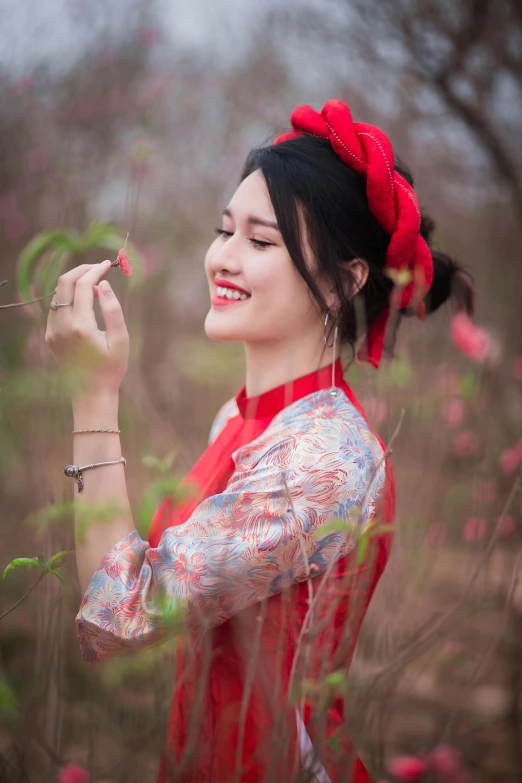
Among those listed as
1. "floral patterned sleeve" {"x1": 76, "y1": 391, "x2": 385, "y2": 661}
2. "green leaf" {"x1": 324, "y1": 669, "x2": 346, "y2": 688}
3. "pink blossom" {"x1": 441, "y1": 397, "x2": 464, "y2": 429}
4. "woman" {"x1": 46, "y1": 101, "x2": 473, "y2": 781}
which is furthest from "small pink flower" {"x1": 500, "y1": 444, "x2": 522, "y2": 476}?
"green leaf" {"x1": 324, "y1": 669, "x2": 346, "y2": 688}

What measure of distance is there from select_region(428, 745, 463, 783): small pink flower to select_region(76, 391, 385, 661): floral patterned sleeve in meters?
0.38

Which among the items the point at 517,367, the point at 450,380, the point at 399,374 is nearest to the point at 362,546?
the point at 399,374

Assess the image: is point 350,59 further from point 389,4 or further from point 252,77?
point 252,77

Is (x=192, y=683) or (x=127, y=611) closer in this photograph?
(x=127, y=611)

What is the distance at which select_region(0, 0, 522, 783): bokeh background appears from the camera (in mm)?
1141

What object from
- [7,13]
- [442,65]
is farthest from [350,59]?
[7,13]

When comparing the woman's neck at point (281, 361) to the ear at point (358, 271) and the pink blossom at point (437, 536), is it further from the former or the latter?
the pink blossom at point (437, 536)

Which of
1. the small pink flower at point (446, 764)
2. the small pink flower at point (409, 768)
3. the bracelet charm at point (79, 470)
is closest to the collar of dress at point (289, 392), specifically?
the bracelet charm at point (79, 470)

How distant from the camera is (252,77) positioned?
160 inches

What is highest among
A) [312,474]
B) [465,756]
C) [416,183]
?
[416,183]

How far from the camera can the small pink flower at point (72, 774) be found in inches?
42.3

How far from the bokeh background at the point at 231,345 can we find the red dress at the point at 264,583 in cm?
8

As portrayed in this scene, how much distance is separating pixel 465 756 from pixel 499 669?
1.97 meters

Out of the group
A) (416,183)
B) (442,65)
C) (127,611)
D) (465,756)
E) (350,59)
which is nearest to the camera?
(127,611)
